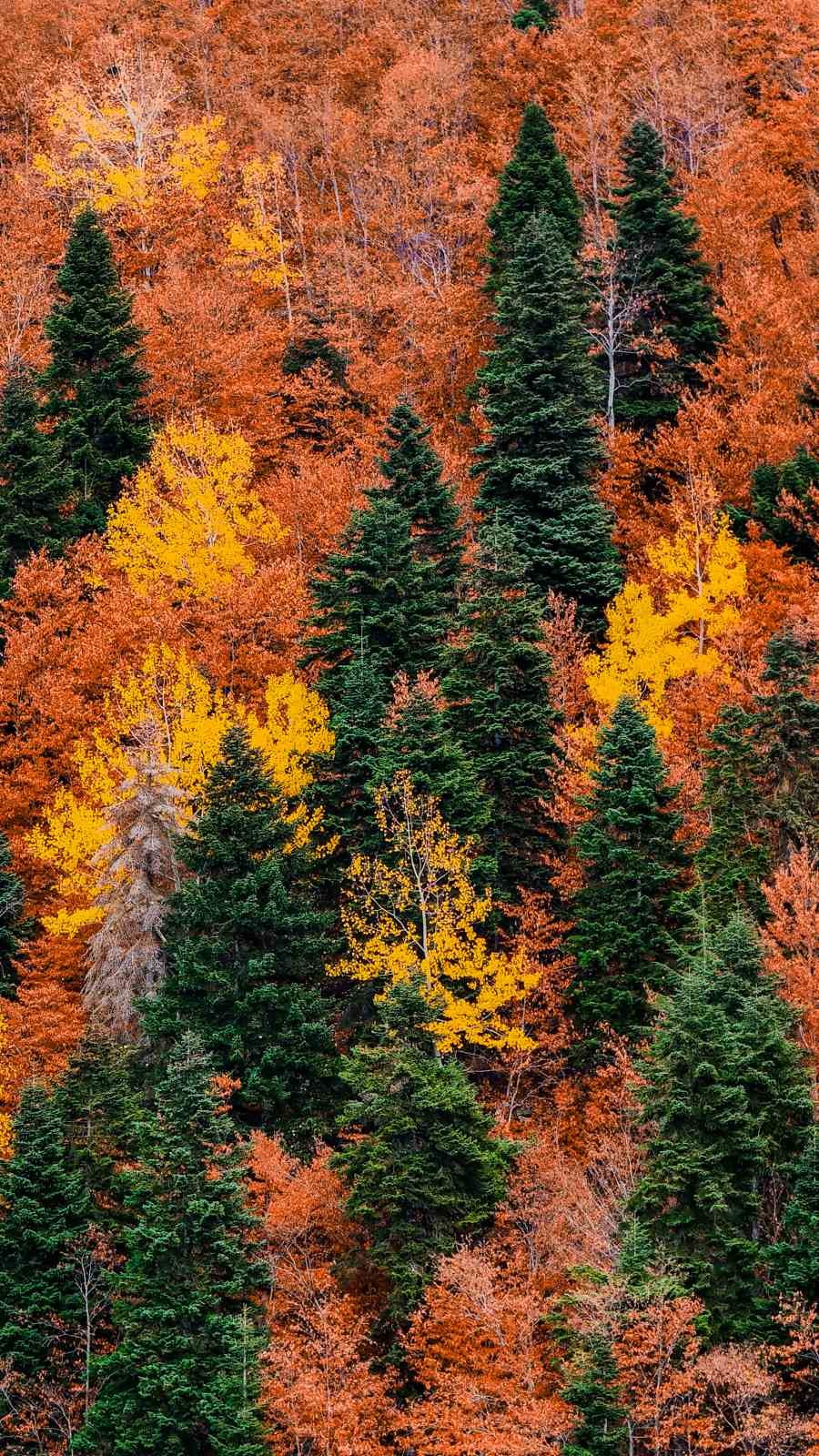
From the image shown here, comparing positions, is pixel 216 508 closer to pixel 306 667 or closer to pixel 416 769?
pixel 306 667

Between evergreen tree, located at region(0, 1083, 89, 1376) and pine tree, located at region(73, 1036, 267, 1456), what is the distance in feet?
5.62

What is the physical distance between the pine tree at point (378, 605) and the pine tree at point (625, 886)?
7184 millimetres

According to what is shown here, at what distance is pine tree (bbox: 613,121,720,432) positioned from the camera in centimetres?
5331

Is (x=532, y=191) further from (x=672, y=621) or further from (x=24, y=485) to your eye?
(x=672, y=621)

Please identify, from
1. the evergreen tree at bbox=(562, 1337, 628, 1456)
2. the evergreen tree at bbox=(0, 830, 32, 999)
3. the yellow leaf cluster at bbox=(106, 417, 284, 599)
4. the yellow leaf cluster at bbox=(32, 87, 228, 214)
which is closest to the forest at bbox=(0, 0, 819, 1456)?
the evergreen tree at bbox=(562, 1337, 628, 1456)

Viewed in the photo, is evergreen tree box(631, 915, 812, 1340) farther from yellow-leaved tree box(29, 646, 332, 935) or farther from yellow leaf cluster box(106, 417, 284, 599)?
yellow leaf cluster box(106, 417, 284, 599)

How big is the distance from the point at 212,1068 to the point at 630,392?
30369 millimetres

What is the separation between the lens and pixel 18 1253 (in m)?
32.5

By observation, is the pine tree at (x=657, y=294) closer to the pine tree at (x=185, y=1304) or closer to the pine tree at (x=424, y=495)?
the pine tree at (x=424, y=495)

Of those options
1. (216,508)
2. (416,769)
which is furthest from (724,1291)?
(216,508)

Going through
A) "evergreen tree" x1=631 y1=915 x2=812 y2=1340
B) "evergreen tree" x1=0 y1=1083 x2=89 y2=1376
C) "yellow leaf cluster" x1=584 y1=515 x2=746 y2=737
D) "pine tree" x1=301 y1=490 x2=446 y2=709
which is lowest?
"evergreen tree" x1=0 y1=1083 x2=89 y2=1376

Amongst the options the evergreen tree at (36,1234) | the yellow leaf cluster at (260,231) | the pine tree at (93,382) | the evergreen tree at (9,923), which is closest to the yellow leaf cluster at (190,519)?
the pine tree at (93,382)

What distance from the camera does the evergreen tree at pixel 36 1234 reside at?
1241 inches

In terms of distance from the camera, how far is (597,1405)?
26250mm
